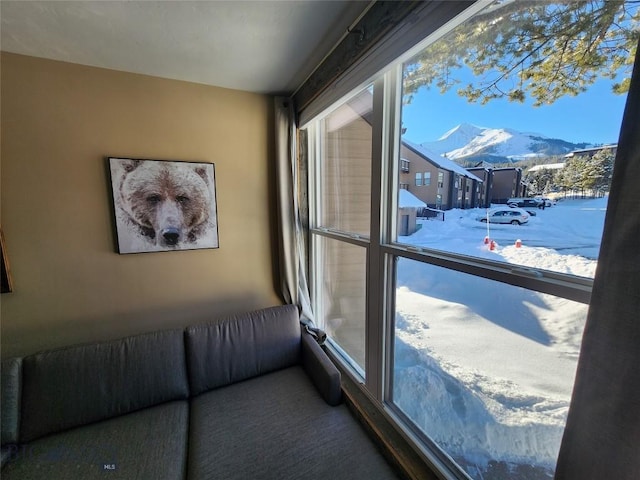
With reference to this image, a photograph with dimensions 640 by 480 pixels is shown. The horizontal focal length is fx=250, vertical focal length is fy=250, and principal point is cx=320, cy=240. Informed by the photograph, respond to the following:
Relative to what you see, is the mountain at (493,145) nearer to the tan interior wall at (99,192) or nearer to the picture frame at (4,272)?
the tan interior wall at (99,192)

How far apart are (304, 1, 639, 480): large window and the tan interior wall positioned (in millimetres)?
1217

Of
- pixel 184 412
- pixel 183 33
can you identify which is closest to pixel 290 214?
pixel 183 33

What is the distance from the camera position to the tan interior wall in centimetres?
166

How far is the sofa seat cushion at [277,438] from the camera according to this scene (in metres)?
1.15

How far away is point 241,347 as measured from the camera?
1.75 metres

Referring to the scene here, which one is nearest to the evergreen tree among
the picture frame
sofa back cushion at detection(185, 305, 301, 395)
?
sofa back cushion at detection(185, 305, 301, 395)

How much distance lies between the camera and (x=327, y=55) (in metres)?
1.63

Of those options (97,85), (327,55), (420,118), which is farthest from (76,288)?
(420,118)

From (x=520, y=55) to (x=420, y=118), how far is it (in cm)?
44

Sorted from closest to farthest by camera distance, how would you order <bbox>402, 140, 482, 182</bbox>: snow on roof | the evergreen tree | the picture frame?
the evergreen tree → <bbox>402, 140, 482, 182</bbox>: snow on roof → the picture frame

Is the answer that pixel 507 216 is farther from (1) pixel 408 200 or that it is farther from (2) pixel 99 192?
(2) pixel 99 192

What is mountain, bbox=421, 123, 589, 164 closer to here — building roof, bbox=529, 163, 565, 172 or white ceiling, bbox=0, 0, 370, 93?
building roof, bbox=529, 163, 565, 172

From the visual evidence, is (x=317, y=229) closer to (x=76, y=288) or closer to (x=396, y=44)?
(x=396, y=44)

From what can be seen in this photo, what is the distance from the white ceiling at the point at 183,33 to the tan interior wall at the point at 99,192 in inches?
7.7
